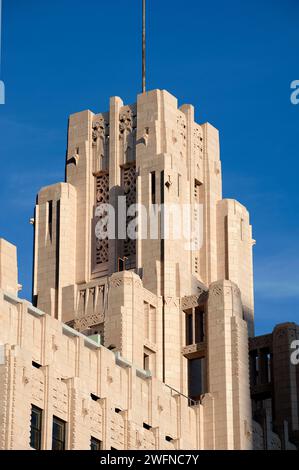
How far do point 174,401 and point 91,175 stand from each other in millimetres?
20921

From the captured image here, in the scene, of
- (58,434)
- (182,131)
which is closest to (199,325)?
(182,131)

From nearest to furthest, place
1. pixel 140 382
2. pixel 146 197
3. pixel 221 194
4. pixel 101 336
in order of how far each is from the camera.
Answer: pixel 140 382, pixel 101 336, pixel 146 197, pixel 221 194

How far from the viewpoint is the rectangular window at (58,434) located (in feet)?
230

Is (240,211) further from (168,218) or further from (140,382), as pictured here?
(140,382)

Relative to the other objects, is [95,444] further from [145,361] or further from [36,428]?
[145,361]

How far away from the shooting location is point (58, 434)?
70.5 meters

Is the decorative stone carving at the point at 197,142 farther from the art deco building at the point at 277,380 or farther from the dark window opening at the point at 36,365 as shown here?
the dark window opening at the point at 36,365

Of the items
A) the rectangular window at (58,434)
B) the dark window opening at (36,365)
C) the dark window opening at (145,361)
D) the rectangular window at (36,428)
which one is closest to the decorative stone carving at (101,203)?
the dark window opening at (145,361)

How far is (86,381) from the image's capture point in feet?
242

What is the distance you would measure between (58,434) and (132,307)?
15536 millimetres

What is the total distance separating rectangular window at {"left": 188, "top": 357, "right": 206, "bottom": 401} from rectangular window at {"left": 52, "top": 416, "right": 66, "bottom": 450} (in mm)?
18041
